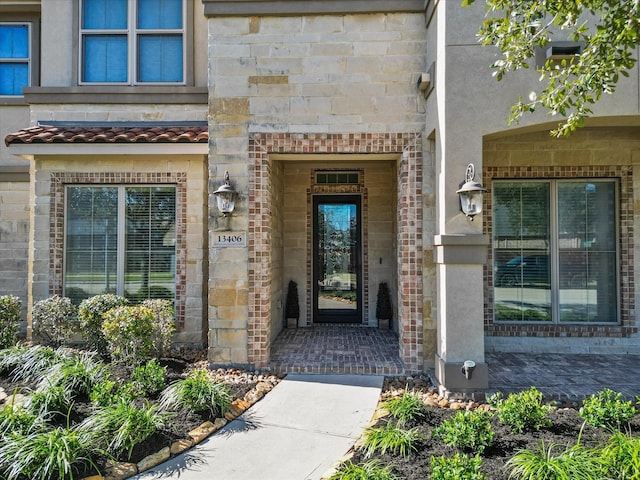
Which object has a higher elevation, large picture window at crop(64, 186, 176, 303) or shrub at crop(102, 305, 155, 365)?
large picture window at crop(64, 186, 176, 303)

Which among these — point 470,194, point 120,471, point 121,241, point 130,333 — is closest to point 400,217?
point 470,194

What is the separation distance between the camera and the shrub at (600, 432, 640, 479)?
2.75 m

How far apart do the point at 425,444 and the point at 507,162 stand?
4884 mm

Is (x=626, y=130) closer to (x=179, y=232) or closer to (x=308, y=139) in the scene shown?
(x=308, y=139)

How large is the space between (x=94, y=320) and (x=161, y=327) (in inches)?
44.6

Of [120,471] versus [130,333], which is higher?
[130,333]

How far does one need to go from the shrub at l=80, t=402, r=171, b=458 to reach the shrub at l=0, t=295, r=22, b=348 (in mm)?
3681

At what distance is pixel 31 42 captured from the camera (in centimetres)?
822

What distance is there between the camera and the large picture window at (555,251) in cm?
661

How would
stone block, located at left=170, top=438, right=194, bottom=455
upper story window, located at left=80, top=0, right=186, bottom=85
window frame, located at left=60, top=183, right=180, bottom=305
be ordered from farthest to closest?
1. upper story window, located at left=80, top=0, right=186, bottom=85
2. window frame, located at left=60, top=183, right=180, bottom=305
3. stone block, located at left=170, top=438, right=194, bottom=455

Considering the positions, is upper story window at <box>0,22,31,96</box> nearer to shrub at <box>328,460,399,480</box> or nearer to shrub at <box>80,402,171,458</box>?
shrub at <box>80,402,171,458</box>

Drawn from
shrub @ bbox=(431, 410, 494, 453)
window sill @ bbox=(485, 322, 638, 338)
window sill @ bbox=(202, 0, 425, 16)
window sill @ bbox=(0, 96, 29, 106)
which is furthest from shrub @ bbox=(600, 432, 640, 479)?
window sill @ bbox=(0, 96, 29, 106)

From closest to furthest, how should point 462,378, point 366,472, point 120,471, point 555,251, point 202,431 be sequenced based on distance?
1. point 366,472
2. point 120,471
3. point 202,431
4. point 462,378
5. point 555,251

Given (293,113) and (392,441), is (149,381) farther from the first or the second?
(293,113)
